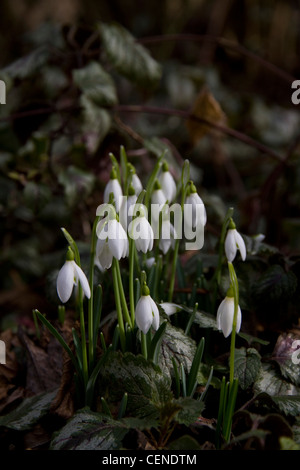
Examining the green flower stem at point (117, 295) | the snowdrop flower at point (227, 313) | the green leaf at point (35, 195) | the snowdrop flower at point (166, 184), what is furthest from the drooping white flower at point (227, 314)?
the green leaf at point (35, 195)

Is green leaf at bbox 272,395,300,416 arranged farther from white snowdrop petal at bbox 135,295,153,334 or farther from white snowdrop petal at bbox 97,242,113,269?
white snowdrop petal at bbox 97,242,113,269

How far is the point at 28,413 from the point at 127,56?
4.59ft

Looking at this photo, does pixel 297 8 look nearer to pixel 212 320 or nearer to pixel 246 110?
pixel 246 110

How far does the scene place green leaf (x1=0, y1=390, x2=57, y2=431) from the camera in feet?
3.92

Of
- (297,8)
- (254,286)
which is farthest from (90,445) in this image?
(297,8)

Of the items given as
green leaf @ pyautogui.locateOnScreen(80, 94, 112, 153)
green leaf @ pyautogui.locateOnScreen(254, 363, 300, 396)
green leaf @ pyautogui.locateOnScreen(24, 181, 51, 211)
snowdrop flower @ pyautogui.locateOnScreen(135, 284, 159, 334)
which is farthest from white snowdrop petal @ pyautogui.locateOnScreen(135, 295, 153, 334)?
green leaf @ pyautogui.locateOnScreen(80, 94, 112, 153)

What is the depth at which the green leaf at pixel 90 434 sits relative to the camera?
3.43 feet

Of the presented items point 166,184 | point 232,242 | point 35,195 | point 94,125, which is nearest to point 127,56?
point 94,125

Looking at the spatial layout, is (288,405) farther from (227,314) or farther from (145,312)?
(145,312)

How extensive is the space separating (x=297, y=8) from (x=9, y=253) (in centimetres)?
332

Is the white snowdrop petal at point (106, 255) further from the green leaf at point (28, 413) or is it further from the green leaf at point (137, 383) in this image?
the green leaf at point (28, 413)

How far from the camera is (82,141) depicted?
2.11 meters

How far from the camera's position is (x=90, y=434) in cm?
107
